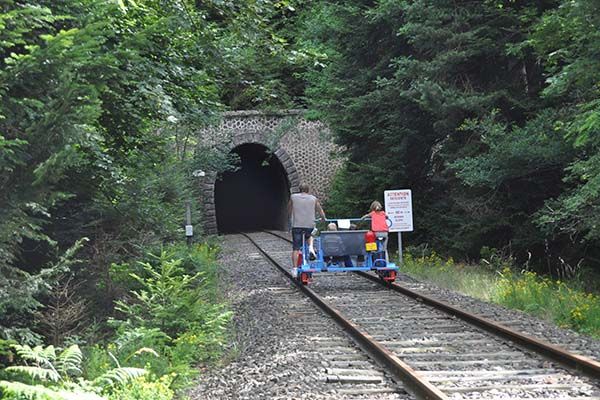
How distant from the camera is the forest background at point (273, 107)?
5.75 metres

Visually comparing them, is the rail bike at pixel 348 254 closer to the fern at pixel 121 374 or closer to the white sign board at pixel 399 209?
the white sign board at pixel 399 209

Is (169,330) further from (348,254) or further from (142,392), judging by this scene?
(348,254)

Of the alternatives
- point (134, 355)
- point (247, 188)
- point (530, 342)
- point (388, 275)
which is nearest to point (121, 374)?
point (134, 355)

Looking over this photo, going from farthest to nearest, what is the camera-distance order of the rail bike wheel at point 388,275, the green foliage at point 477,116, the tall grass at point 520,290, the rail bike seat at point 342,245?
the rail bike wheel at point 388,275, the rail bike seat at point 342,245, the green foliage at point 477,116, the tall grass at point 520,290

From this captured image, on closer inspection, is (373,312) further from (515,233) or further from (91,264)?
(515,233)

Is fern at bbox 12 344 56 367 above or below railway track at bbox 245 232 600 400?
above

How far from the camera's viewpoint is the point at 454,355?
7176 mm

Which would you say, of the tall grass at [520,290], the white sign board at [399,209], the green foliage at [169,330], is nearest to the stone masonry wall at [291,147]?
the tall grass at [520,290]

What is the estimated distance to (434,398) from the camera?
5395 mm

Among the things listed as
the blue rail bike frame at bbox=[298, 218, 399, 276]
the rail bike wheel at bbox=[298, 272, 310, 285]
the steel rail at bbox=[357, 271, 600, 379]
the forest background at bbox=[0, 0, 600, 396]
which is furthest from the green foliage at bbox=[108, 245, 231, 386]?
the rail bike wheel at bbox=[298, 272, 310, 285]

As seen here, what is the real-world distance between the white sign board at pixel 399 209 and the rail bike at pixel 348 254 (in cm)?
266

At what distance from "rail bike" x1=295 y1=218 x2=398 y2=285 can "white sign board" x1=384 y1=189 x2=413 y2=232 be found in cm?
266

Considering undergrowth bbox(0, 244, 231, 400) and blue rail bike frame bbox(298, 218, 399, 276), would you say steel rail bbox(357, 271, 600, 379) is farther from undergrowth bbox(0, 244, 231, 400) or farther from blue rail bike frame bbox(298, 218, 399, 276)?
undergrowth bbox(0, 244, 231, 400)

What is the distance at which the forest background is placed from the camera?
5.75 metres
